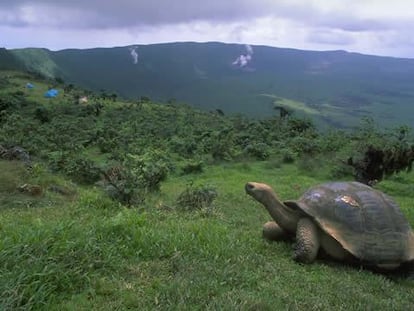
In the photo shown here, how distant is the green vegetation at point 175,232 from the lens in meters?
5.09

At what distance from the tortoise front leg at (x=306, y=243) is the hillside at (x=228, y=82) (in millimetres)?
92323

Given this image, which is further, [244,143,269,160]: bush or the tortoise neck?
[244,143,269,160]: bush

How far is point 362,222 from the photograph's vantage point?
7.57 m

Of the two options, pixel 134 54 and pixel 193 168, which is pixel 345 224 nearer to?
pixel 193 168

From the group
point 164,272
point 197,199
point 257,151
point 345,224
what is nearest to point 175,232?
point 164,272

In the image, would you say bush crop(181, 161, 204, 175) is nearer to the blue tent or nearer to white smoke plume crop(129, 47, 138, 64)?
the blue tent

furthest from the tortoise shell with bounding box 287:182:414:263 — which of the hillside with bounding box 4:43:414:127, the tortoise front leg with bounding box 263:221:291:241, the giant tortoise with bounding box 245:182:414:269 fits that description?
the hillside with bounding box 4:43:414:127

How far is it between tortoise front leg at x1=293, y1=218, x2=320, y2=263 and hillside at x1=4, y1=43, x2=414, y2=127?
303 ft

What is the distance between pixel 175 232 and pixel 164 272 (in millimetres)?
1276

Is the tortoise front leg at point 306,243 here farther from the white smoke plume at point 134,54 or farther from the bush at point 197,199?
the white smoke plume at point 134,54

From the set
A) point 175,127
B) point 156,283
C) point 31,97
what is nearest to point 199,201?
point 156,283

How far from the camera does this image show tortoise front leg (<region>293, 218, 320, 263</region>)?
7.32 metres

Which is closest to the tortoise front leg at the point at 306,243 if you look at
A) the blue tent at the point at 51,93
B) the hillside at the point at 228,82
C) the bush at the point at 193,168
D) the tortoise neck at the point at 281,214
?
the tortoise neck at the point at 281,214

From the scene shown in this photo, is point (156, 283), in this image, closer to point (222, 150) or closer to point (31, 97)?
point (222, 150)
